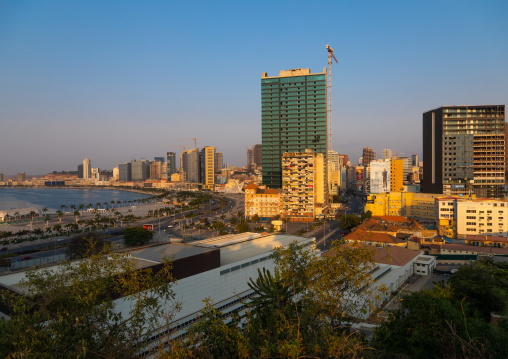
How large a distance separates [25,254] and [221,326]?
2106 centimetres

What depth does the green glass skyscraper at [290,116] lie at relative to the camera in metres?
43.0

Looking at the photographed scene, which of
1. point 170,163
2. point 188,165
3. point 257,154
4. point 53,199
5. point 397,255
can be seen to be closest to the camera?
point 397,255

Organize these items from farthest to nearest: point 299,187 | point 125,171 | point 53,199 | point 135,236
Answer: point 125,171 → point 53,199 → point 299,187 → point 135,236

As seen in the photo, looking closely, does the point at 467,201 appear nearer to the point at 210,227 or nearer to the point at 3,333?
the point at 210,227

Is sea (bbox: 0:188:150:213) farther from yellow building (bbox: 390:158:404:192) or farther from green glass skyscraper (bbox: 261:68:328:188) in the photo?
yellow building (bbox: 390:158:404:192)

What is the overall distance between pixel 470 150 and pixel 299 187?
55.6 ft

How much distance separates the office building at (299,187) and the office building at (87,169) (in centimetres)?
14730

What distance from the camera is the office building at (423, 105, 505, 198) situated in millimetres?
31500

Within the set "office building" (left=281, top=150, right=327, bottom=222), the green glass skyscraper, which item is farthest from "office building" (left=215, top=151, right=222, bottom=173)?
"office building" (left=281, top=150, right=327, bottom=222)

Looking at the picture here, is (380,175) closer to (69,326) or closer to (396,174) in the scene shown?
(396,174)

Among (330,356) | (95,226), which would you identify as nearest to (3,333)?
(330,356)

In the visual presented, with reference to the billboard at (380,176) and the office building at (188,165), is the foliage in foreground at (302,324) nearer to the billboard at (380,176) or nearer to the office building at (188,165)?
the billboard at (380,176)

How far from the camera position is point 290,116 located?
1725 inches

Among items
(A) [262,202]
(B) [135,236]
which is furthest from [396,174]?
(B) [135,236]
